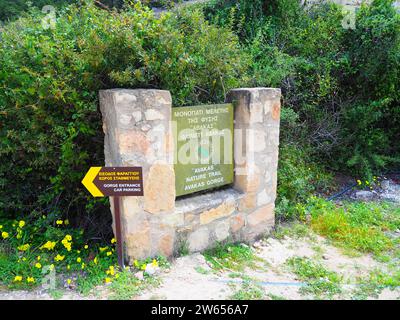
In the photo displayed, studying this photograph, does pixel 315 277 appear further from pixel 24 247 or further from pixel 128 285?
pixel 24 247

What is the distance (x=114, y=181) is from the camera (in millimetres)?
3109

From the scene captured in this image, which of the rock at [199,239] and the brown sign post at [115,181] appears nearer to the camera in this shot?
the brown sign post at [115,181]

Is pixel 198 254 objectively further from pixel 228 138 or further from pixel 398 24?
pixel 398 24

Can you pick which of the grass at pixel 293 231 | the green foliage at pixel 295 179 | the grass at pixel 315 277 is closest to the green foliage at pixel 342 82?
the green foliage at pixel 295 179

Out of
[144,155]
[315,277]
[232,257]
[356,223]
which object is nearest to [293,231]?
[356,223]

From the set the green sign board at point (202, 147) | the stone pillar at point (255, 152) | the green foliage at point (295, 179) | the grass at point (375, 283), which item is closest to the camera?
the grass at point (375, 283)

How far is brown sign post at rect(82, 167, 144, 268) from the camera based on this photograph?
3.08m

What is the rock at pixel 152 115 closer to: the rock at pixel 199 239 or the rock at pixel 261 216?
the rock at pixel 199 239

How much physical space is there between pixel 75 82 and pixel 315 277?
2937 mm

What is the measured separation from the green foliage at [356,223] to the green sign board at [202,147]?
1535 millimetres

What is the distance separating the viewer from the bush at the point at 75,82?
343 centimetres

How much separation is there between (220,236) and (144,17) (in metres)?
2.30

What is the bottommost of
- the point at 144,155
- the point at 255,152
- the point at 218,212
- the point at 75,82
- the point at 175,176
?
the point at 218,212

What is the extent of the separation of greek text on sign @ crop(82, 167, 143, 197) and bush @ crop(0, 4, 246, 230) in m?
0.64
